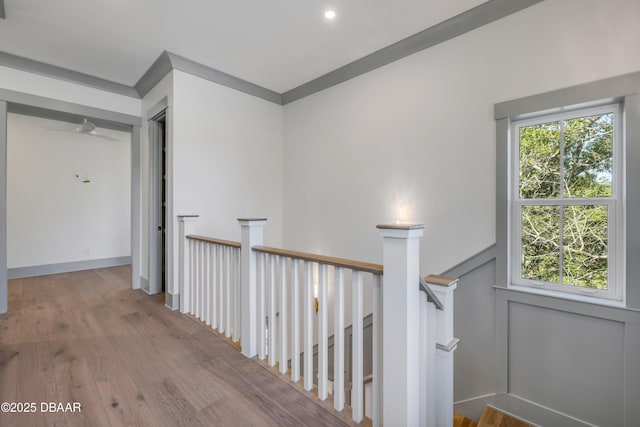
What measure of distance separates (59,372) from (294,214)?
290 centimetres

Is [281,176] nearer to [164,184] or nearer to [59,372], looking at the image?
[164,184]

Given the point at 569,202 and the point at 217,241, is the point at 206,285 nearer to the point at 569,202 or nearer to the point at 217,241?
the point at 217,241

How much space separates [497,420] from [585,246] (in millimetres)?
1517

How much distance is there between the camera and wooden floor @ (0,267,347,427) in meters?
1.60

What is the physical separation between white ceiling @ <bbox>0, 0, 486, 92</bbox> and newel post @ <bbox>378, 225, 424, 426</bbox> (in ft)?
7.36

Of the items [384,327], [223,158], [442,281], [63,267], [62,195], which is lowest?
[63,267]

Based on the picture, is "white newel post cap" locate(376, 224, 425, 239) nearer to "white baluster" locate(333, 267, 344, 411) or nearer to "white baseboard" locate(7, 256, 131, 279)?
"white baluster" locate(333, 267, 344, 411)

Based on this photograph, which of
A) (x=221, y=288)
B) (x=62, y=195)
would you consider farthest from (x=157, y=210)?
(x=62, y=195)

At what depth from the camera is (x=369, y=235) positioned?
3342 mm

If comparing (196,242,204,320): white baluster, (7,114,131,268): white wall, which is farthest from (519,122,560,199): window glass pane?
(7,114,131,268): white wall

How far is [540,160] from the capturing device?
7.77 ft

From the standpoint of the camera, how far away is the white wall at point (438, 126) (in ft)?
6.87

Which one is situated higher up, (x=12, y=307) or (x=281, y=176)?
(x=281, y=176)

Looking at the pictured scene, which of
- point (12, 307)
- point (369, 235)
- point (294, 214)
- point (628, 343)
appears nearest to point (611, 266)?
point (628, 343)
